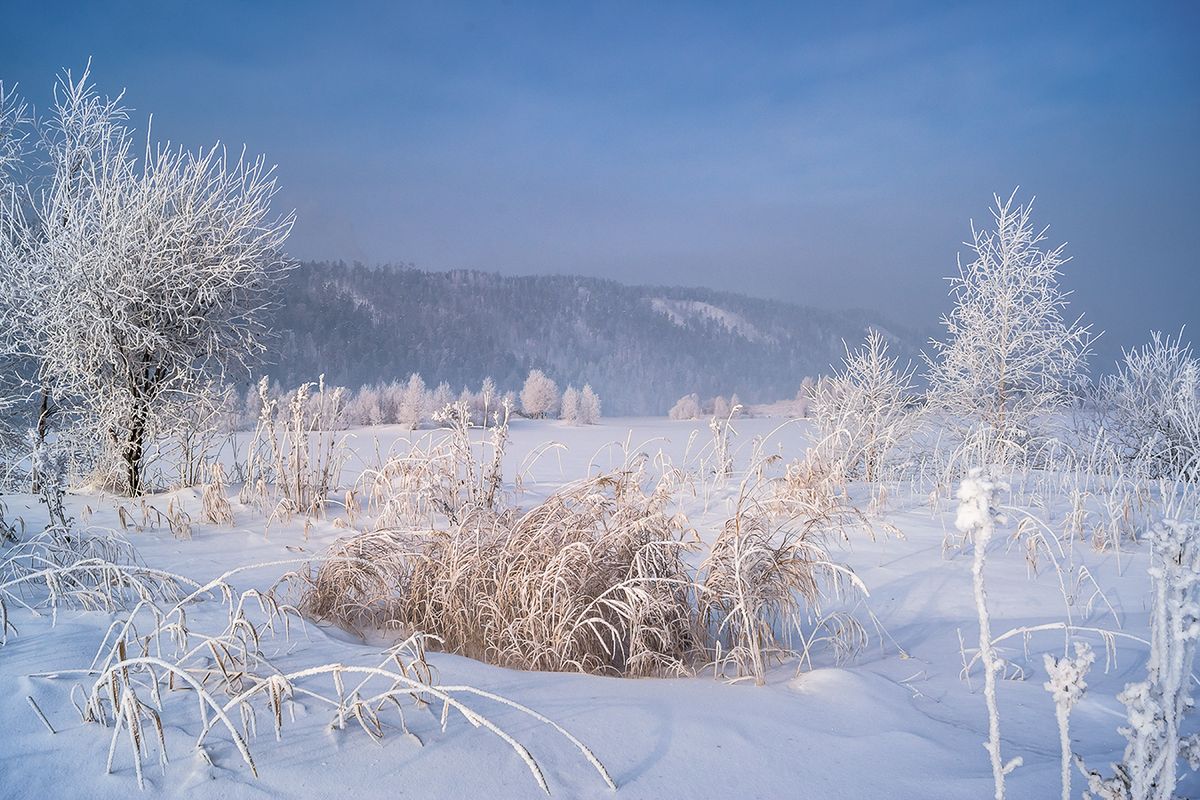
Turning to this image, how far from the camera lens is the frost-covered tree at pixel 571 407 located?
67.3ft

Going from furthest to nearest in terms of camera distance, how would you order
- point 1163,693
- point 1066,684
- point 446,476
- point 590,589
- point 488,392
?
point 488,392 < point 446,476 < point 590,589 < point 1163,693 < point 1066,684

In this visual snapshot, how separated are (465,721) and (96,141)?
363 inches

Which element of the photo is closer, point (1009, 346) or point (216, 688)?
point (216, 688)

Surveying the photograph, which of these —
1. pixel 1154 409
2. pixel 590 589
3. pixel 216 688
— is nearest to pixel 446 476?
pixel 590 589

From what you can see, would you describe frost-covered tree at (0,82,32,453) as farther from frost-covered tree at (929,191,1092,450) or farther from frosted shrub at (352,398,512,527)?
frost-covered tree at (929,191,1092,450)

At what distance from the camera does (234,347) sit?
8273 mm

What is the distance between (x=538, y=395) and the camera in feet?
67.7

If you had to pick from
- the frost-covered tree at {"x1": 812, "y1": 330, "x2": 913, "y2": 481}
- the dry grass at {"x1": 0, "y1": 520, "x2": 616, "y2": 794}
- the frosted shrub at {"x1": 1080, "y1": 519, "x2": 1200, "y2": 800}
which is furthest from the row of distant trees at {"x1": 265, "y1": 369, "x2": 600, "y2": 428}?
the frosted shrub at {"x1": 1080, "y1": 519, "x2": 1200, "y2": 800}

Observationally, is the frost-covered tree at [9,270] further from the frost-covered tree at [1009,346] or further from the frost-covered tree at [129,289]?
the frost-covered tree at [1009,346]

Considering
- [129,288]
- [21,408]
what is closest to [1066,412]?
[129,288]

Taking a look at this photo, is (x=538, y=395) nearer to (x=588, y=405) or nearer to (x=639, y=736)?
(x=588, y=405)

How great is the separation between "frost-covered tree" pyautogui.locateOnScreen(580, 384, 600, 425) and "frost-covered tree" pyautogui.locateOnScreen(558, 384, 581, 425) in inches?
4.7

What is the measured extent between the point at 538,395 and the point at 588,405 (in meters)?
1.48

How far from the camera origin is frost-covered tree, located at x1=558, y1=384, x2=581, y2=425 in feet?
67.3
